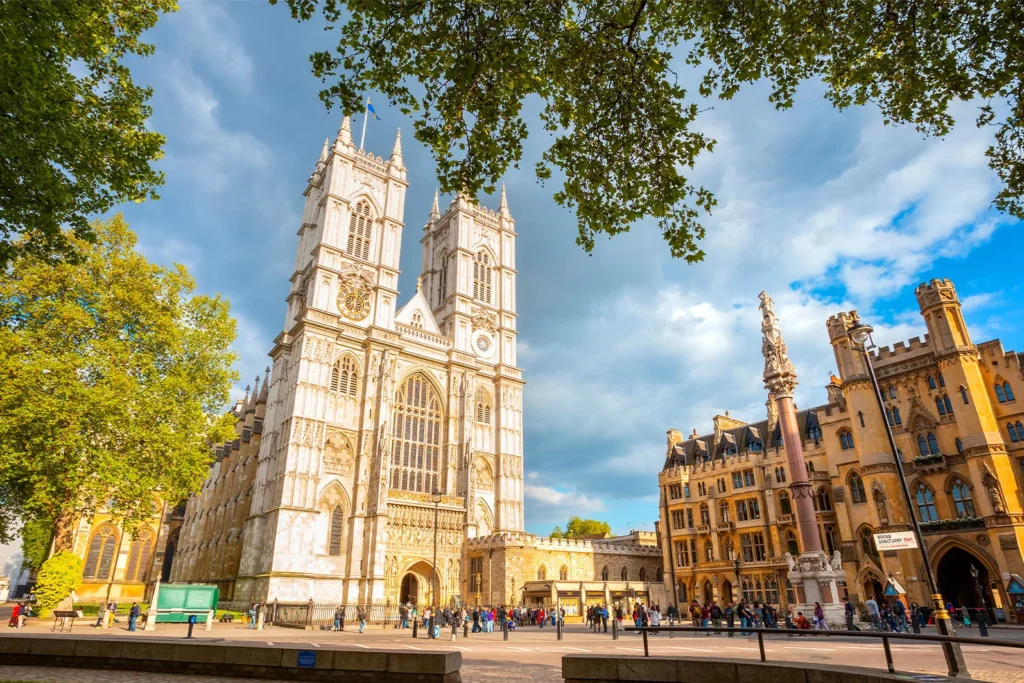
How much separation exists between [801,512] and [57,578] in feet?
102

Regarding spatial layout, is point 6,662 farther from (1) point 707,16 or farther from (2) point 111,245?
(2) point 111,245

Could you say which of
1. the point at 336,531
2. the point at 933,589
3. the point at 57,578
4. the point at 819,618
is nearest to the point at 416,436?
the point at 336,531

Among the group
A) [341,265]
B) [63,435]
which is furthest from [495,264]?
[63,435]

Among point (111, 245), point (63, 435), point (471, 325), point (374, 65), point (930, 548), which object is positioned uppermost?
point (471, 325)

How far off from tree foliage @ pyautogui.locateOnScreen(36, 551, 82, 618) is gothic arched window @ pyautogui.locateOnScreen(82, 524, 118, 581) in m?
33.1

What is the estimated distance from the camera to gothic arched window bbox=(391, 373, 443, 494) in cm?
4238

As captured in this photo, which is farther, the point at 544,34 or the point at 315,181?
the point at 315,181

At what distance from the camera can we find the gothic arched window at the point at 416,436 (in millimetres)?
42375

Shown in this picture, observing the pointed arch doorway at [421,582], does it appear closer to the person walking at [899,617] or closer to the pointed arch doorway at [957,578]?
the person walking at [899,617]

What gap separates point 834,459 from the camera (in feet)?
110

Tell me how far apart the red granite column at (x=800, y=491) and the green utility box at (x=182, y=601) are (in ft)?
84.6

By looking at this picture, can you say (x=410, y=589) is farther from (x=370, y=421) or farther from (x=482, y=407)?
(x=482, y=407)

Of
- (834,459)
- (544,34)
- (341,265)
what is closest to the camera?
(544,34)

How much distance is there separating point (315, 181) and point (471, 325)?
728 inches
